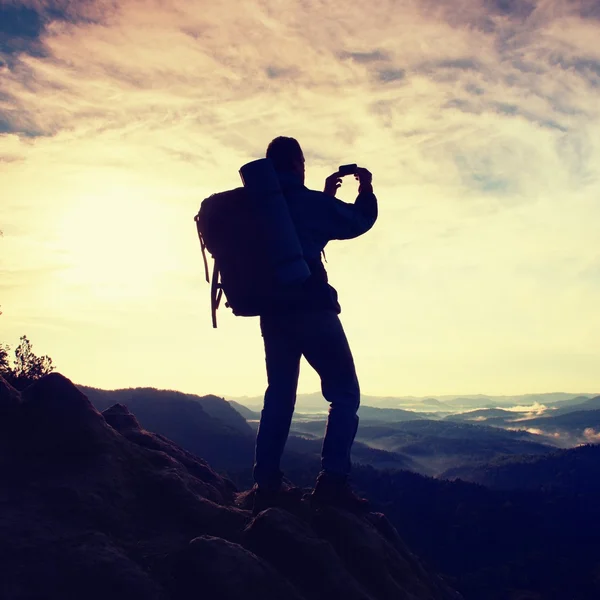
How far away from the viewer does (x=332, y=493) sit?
693cm

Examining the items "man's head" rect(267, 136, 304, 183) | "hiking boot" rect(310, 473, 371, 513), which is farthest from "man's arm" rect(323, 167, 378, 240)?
"hiking boot" rect(310, 473, 371, 513)

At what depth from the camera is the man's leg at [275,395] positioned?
6.75 m

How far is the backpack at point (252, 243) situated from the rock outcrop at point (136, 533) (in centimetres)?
222

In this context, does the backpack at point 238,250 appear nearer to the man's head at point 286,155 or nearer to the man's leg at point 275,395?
the man's leg at point 275,395

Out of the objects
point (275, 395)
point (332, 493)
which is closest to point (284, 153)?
point (275, 395)

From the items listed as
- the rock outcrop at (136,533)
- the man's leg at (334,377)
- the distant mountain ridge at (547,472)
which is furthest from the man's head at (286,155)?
the distant mountain ridge at (547,472)

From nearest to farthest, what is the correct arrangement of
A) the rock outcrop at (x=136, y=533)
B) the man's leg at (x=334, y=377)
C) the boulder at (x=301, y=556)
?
1. the rock outcrop at (x=136, y=533)
2. the boulder at (x=301, y=556)
3. the man's leg at (x=334, y=377)

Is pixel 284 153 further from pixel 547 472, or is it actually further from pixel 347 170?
pixel 547 472

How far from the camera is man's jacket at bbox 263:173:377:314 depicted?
6.38 meters

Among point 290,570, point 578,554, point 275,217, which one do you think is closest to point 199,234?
point 275,217

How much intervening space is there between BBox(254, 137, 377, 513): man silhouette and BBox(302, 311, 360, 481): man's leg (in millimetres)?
12

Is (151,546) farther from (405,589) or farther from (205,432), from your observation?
(205,432)

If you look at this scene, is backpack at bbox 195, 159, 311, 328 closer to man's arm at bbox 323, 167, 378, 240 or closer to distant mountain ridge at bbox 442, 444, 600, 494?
man's arm at bbox 323, 167, 378, 240

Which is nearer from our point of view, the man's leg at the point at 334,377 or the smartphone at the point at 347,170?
the man's leg at the point at 334,377
